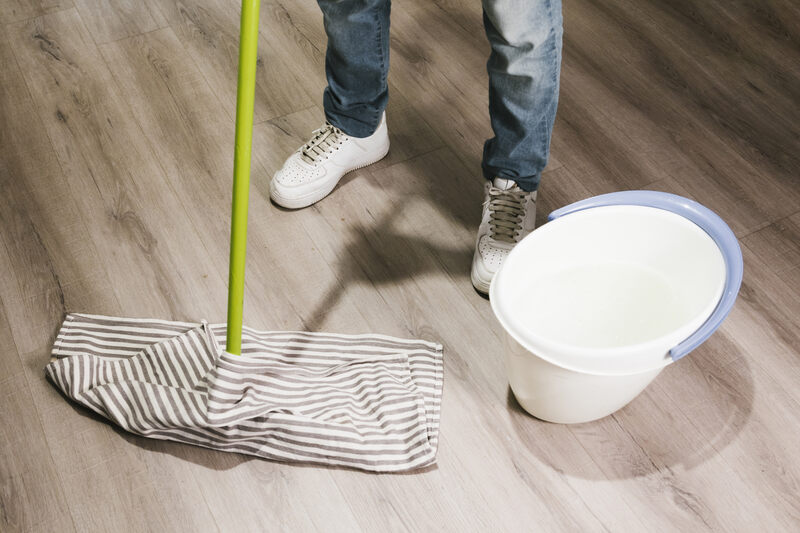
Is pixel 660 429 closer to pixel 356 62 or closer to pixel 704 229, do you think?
pixel 704 229

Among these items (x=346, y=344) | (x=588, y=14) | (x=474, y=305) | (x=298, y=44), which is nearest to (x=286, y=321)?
(x=346, y=344)

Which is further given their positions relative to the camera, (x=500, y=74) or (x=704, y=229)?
(x=500, y=74)

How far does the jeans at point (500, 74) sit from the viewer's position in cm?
97

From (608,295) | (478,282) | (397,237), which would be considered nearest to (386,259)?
(397,237)

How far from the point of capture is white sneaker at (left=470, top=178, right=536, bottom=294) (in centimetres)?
117

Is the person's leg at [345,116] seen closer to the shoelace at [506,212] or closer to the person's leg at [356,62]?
the person's leg at [356,62]

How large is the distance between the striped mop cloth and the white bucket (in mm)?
168

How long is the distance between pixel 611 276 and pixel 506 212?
0.77 ft

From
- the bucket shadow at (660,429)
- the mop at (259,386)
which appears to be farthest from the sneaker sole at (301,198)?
the bucket shadow at (660,429)

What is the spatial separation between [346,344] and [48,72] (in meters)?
1.00

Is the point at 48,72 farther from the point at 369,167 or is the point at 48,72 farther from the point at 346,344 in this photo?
the point at 346,344

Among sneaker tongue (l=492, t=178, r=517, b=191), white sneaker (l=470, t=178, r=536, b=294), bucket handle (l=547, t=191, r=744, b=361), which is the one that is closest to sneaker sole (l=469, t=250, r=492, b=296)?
white sneaker (l=470, t=178, r=536, b=294)

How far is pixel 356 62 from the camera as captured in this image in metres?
1.20

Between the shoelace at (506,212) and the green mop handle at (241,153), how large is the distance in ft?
1.50
